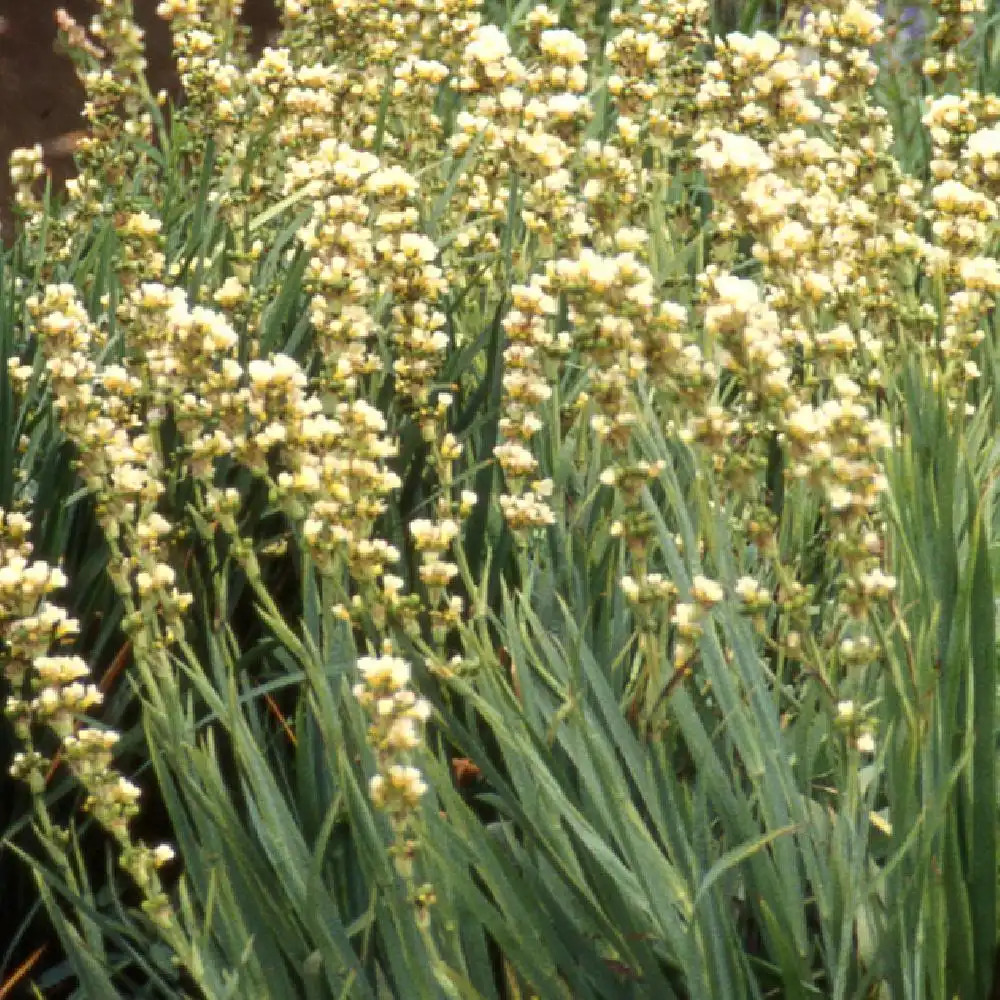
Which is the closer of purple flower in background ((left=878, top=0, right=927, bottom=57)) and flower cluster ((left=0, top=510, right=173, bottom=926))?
flower cluster ((left=0, top=510, right=173, bottom=926))

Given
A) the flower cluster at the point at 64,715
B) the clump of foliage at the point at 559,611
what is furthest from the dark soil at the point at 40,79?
the flower cluster at the point at 64,715

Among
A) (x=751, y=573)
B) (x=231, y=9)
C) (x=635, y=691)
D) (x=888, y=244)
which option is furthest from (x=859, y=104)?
(x=231, y=9)

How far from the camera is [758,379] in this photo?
1.73m

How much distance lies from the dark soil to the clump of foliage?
3583 mm

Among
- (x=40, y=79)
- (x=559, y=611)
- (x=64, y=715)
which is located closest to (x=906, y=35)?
(x=40, y=79)

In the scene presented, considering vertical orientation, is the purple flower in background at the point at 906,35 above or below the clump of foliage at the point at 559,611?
above

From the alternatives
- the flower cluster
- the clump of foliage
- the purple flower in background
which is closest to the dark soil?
the purple flower in background

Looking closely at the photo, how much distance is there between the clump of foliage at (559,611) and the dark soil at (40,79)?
358cm

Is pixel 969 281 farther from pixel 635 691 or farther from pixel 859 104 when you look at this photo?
pixel 635 691

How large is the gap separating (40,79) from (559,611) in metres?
4.48

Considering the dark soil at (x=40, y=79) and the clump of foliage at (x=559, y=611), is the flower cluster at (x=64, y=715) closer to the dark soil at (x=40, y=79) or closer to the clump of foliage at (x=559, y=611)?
the clump of foliage at (x=559, y=611)

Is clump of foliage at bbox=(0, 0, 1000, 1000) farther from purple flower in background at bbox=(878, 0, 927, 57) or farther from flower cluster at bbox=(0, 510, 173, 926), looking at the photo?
purple flower in background at bbox=(878, 0, 927, 57)

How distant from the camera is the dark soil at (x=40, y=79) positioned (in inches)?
245

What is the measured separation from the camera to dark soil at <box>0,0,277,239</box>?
20.4ft
